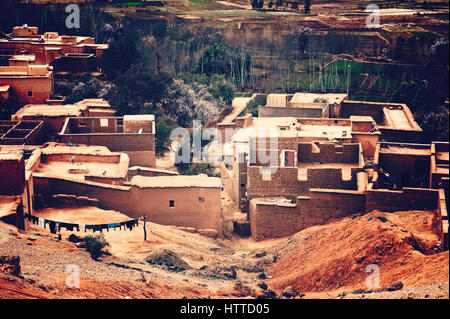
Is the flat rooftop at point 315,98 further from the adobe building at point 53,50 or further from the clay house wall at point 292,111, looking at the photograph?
the adobe building at point 53,50

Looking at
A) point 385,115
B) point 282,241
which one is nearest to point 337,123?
point 385,115

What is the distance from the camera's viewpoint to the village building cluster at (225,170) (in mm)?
23438

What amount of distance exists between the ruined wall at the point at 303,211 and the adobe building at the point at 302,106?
588 inches

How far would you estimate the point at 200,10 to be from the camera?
5544 centimetres

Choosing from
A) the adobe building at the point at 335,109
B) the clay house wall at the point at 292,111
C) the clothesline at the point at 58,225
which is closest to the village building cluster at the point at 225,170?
the clothesline at the point at 58,225

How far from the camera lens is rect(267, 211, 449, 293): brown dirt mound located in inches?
710

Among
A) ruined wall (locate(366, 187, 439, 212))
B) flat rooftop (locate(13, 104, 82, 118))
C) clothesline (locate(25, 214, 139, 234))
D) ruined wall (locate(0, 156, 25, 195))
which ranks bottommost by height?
clothesline (locate(25, 214, 139, 234))

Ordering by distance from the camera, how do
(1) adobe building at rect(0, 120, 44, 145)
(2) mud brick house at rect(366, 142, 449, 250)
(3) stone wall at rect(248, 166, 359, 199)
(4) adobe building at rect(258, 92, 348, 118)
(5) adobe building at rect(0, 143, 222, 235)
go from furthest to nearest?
(4) adobe building at rect(258, 92, 348, 118) < (1) adobe building at rect(0, 120, 44, 145) < (3) stone wall at rect(248, 166, 359, 199) < (5) adobe building at rect(0, 143, 222, 235) < (2) mud brick house at rect(366, 142, 449, 250)

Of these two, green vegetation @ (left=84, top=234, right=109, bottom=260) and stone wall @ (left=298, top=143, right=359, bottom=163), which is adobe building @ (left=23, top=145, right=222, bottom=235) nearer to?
green vegetation @ (left=84, top=234, right=109, bottom=260)

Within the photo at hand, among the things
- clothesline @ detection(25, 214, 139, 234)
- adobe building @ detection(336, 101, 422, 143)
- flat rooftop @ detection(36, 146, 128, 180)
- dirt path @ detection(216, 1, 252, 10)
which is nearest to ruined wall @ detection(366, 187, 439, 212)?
clothesline @ detection(25, 214, 139, 234)

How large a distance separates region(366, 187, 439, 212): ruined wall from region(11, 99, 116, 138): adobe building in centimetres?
1276

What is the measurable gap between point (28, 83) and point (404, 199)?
1776 centimetres
